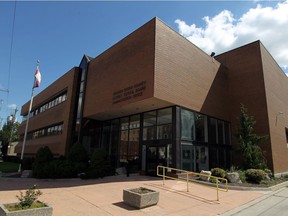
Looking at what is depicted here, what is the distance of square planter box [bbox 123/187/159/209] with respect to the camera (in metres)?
8.63

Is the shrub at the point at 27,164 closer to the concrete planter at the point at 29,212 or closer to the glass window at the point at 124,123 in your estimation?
the glass window at the point at 124,123

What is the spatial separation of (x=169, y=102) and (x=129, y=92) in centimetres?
348

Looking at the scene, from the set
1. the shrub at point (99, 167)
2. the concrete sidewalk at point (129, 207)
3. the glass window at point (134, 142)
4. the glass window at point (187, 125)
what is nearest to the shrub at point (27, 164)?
the shrub at point (99, 167)

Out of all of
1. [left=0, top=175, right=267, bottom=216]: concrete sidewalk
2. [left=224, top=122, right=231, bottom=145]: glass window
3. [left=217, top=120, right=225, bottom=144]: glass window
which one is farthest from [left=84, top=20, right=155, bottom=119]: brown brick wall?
[left=224, top=122, right=231, bottom=145]: glass window

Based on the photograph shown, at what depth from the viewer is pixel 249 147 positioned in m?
19.9

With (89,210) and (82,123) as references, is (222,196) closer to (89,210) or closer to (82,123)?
(89,210)

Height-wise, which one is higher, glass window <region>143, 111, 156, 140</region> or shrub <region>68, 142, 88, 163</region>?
glass window <region>143, 111, 156, 140</region>

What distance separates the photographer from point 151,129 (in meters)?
20.2

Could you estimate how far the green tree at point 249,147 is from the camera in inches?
772

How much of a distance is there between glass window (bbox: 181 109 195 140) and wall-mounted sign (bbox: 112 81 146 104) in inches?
152

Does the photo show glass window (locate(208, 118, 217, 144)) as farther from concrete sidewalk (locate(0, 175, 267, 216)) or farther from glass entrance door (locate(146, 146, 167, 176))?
concrete sidewalk (locate(0, 175, 267, 216))

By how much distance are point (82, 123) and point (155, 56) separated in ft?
42.9

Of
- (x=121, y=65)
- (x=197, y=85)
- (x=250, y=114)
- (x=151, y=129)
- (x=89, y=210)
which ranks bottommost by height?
(x=89, y=210)

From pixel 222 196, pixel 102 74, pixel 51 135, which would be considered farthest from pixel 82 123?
pixel 222 196
